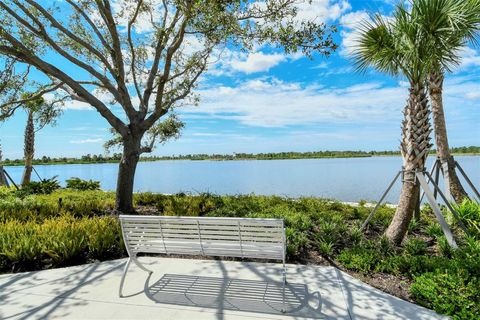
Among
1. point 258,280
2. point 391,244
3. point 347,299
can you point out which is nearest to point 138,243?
point 258,280

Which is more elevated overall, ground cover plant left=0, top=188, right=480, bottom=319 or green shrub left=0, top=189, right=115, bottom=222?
green shrub left=0, top=189, right=115, bottom=222

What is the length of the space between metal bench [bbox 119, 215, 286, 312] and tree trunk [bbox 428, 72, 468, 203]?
6469 millimetres

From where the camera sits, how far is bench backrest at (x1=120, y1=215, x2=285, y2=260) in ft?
11.7

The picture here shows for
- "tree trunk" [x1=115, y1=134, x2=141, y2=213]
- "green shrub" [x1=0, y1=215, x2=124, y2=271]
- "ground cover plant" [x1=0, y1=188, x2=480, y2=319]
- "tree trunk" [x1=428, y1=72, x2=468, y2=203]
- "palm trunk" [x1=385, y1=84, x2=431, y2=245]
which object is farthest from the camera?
"tree trunk" [x1=115, y1=134, x2=141, y2=213]

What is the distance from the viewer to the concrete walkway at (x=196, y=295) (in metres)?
→ 3.27

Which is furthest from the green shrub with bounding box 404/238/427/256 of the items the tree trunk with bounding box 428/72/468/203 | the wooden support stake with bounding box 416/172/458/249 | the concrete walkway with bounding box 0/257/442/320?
the tree trunk with bounding box 428/72/468/203

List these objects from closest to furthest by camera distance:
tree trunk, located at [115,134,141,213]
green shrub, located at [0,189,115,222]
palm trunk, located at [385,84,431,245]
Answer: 1. palm trunk, located at [385,84,431,245]
2. green shrub, located at [0,189,115,222]
3. tree trunk, located at [115,134,141,213]

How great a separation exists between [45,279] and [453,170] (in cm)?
908

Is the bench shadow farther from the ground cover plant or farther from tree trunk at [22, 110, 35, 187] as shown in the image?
tree trunk at [22, 110, 35, 187]

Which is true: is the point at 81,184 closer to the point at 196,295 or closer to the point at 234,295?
the point at 196,295

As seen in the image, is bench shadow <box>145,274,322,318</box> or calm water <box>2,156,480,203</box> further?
calm water <box>2,156,480,203</box>

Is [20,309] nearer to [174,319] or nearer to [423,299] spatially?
[174,319]

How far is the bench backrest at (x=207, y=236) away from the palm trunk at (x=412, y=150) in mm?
3104

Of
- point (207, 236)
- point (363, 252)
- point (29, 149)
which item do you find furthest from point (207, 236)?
point (29, 149)
